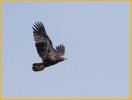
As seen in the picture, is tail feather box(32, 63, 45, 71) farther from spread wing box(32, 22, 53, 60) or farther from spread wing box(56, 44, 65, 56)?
spread wing box(56, 44, 65, 56)

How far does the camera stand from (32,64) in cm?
1044

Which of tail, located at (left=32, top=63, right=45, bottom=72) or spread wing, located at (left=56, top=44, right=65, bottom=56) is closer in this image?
tail, located at (left=32, top=63, right=45, bottom=72)

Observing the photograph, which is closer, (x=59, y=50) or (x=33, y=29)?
(x=33, y=29)

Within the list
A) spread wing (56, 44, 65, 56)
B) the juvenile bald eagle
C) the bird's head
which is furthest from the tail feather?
spread wing (56, 44, 65, 56)

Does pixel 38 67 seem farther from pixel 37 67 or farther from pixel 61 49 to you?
pixel 61 49

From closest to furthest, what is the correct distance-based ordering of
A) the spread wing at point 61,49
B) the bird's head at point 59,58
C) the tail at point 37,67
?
the tail at point 37,67
the bird's head at point 59,58
the spread wing at point 61,49

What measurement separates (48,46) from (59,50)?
5.91ft

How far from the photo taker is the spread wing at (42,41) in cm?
1061

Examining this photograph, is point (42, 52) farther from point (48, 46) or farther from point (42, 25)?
point (42, 25)

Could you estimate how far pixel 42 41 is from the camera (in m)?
10.8

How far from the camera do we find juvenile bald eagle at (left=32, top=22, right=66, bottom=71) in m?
10.5

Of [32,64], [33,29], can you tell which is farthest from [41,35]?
[32,64]

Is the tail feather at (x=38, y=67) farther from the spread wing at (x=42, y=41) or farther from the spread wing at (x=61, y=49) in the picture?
the spread wing at (x=61, y=49)

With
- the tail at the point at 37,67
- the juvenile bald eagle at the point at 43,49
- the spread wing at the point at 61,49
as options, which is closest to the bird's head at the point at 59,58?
the juvenile bald eagle at the point at 43,49
